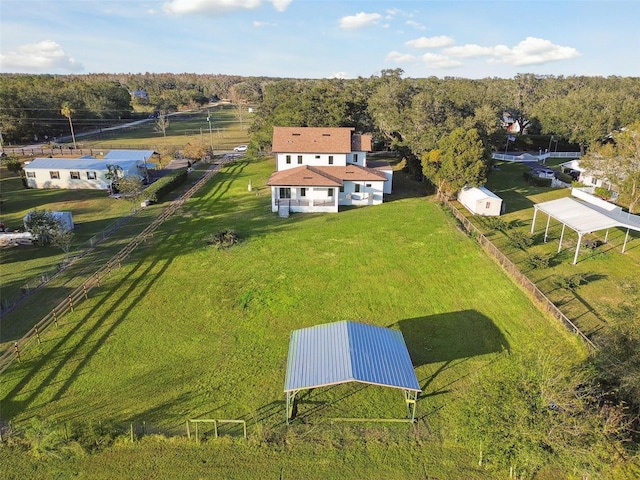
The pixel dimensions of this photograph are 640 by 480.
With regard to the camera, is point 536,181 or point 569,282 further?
point 536,181

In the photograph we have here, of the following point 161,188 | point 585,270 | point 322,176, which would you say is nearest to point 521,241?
point 585,270

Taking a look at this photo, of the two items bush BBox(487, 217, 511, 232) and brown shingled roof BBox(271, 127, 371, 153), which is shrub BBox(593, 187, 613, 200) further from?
brown shingled roof BBox(271, 127, 371, 153)

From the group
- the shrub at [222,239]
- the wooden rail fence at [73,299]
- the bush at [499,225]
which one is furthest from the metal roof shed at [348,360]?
the bush at [499,225]

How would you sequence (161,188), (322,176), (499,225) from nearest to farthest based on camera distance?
1. (499,225)
2. (322,176)
3. (161,188)

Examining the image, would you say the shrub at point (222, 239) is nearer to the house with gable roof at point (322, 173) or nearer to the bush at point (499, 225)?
the house with gable roof at point (322, 173)

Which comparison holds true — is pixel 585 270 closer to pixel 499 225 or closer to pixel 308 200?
pixel 499 225
